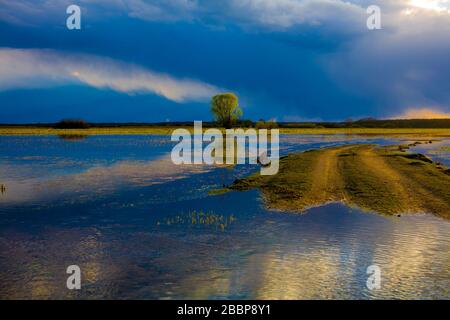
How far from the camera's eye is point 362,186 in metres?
31.1

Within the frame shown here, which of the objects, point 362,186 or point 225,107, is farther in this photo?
point 225,107

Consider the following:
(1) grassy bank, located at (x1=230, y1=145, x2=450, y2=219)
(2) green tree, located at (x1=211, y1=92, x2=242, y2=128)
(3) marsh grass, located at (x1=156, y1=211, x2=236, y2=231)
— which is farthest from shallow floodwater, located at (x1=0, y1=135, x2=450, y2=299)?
(2) green tree, located at (x1=211, y1=92, x2=242, y2=128)

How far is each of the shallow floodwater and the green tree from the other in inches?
5278

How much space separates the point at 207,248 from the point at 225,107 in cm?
14669

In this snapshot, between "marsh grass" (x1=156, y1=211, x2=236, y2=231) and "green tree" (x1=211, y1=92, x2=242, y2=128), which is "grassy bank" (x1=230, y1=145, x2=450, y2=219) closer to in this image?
"marsh grass" (x1=156, y1=211, x2=236, y2=231)

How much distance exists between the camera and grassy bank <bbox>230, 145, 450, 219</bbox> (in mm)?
25297

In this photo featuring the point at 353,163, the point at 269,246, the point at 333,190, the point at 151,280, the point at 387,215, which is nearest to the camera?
the point at 151,280

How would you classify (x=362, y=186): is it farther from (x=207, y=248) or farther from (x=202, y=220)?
(x=207, y=248)

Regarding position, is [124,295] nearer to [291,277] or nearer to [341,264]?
[291,277]

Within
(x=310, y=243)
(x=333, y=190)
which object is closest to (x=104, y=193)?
(x=333, y=190)

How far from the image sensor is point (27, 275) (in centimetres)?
1420

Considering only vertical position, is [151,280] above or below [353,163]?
below

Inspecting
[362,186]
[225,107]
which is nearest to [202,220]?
[362,186]

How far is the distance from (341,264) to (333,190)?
50.1 ft
